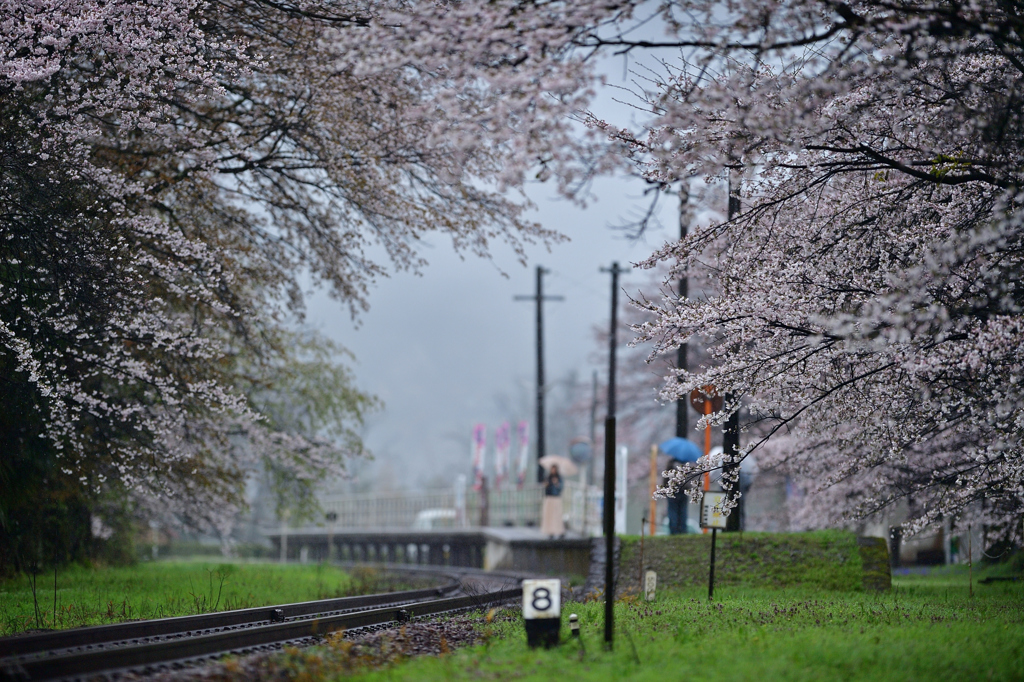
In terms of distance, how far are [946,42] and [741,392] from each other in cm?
391

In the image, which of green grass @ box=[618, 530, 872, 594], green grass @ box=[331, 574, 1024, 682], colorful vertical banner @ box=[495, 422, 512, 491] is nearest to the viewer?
green grass @ box=[331, 574, 1024, 682]

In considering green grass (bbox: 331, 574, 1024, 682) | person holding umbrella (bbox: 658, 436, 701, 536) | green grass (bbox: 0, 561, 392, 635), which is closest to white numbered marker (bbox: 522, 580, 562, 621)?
green grass (bbox: 331, 574, 1024, 682)

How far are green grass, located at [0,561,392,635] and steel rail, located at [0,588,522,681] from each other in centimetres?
277

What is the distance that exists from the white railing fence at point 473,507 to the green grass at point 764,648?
14798mm

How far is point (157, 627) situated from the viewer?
9.00 meters

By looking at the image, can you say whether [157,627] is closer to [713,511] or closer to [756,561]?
[713,511]

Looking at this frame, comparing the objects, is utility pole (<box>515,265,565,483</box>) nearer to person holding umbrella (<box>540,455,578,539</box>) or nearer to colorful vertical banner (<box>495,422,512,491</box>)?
person holding umbrella (<box>540,455,578,539</box>)

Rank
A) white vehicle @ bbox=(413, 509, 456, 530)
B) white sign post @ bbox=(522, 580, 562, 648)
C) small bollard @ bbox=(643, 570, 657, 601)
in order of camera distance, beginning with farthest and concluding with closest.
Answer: white vehicle @ bbox=(413, 509, 456, 530)
small bollard @ bbox=(643, 570, 657, 601)
white sign post @ bbox=(522, 580, 562, 648)

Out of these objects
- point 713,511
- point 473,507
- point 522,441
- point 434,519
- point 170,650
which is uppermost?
point 522,441

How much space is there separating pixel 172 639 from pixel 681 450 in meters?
11.6

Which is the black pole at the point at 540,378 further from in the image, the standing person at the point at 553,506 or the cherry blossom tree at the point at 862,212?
the cherry blossom tree at the point at 862,212

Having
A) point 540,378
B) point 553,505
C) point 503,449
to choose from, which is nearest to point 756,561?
point 553,505

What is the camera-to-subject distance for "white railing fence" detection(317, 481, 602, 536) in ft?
86.8

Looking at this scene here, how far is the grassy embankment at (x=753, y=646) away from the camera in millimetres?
6340
